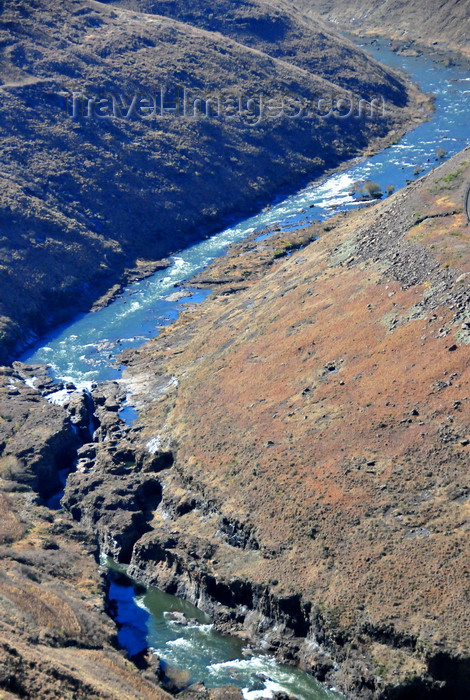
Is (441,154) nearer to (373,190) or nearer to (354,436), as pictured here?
(373,190)

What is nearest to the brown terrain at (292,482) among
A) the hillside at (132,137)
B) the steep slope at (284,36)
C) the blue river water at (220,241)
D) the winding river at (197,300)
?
the winding river at (197,300)

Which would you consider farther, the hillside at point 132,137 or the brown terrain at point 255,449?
the hillside at point 132,137

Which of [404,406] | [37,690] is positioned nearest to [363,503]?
[404,406]

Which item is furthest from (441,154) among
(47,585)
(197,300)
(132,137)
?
(47,585)

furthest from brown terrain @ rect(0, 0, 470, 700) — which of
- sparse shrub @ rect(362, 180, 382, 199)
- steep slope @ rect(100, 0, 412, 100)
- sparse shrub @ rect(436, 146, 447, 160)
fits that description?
steep slope @ rect(100, 0, 412, 100)

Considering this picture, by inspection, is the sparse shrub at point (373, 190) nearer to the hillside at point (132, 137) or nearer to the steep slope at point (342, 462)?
the hillside at point (132, 137)
